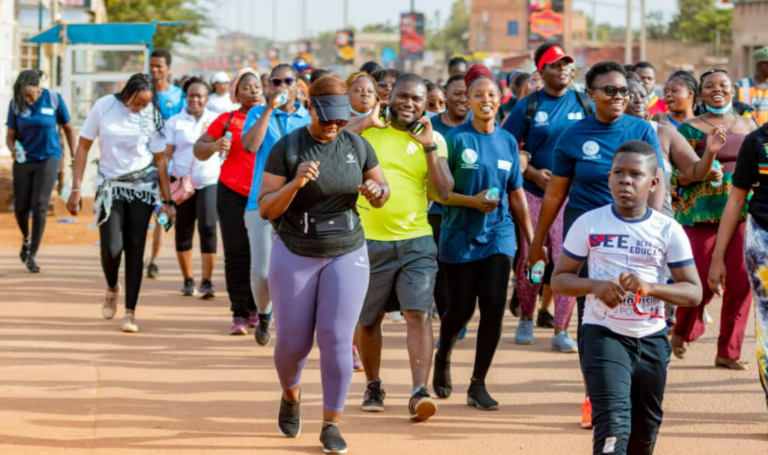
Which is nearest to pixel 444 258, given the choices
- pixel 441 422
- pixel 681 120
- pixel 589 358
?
pixel 441 422

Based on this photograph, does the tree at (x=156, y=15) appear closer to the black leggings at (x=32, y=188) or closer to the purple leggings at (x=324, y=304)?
the black leggings at (x=32, y=188)

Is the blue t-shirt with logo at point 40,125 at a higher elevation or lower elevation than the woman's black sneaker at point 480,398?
higher

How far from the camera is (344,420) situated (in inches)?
293

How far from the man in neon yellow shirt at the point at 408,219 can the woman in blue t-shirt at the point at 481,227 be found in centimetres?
33

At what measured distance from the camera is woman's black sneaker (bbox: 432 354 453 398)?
800 centimetres

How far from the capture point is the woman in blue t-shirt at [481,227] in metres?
7.73

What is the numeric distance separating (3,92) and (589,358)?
26.0 metres

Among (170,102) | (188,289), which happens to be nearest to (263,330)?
(188,289)

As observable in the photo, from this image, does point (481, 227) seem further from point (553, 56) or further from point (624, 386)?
point (624, 386)

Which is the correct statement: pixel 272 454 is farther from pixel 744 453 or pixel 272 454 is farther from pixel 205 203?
pixel 205 203

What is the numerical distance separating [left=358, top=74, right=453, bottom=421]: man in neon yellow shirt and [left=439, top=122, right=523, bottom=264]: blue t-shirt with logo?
0.33 m

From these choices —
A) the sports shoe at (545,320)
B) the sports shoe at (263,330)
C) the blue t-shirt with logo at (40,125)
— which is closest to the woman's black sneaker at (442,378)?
the sports shoe at (263,330)

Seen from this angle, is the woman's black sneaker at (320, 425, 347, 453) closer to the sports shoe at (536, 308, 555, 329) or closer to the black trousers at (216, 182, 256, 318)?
the black trousers at (216, 182, 256, 318)

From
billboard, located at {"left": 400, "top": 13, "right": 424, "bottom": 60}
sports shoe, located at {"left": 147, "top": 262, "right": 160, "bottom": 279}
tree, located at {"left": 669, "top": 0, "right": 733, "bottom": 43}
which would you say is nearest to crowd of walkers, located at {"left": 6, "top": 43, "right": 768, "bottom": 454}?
sports shoe, located at {"left": 147, "top": 262, "right": 160, "bottom": 279}
